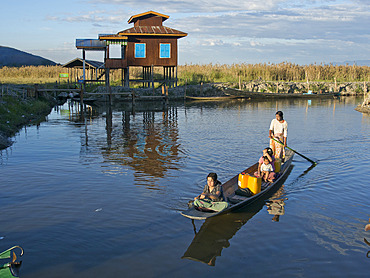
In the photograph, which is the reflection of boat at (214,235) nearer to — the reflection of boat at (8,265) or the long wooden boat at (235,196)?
the long wooden boat at (235,196)

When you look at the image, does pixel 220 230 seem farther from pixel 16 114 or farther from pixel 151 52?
pixel 151 52

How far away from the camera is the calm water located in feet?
24.8

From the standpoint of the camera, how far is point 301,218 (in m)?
9.86

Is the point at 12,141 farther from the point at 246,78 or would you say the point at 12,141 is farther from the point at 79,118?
the point at 246,78

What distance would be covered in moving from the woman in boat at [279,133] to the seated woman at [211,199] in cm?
501

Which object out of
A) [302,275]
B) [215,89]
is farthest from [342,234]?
[215,89]

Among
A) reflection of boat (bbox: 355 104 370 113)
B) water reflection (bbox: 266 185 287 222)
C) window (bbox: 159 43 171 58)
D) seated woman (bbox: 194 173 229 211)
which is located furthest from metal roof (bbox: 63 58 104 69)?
seated woman (bbox: 194 173 229 211)

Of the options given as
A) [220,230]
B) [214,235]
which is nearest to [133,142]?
[220,230]

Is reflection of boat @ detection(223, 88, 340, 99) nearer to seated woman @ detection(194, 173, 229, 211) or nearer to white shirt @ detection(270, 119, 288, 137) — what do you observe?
white shirt @ detection(270, 119, 288, 137)

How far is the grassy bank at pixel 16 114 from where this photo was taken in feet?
68.3

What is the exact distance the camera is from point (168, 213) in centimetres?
1004

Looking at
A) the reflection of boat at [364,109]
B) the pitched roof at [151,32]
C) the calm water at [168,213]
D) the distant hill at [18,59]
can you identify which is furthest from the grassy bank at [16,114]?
the distant hill at [18,59]

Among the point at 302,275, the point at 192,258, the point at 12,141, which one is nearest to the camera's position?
the point at 302,275

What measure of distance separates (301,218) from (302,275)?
9.34 ft
